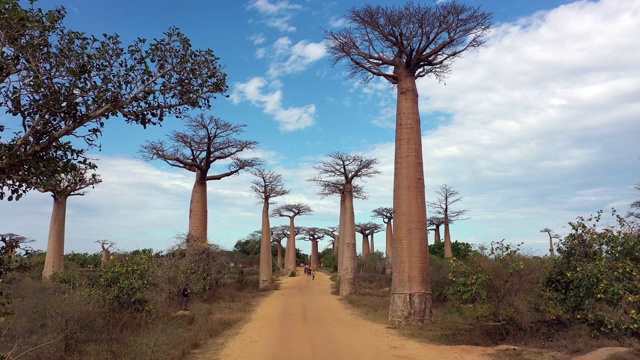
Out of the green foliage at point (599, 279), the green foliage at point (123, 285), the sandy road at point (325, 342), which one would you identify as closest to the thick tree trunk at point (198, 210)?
the sandy road at point (325, 342)

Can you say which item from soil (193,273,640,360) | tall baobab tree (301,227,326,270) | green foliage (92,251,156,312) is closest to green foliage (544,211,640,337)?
soil (193,273,640,360)

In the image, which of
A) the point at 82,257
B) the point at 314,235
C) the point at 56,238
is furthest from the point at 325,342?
the point at 314,235

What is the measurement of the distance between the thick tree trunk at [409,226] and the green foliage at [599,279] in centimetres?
291

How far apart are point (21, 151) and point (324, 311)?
1047 centimetres

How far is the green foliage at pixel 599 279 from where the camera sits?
6098mm

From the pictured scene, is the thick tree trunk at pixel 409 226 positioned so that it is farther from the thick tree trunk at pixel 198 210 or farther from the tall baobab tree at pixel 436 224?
the tall baobab tree at pixel 436 224

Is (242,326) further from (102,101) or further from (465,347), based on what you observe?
(102,101)

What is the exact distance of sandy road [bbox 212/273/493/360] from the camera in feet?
21.4

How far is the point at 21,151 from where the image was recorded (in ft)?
9.16

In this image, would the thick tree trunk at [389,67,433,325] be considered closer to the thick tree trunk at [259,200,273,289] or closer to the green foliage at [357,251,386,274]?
the thick tree trunk at [259,200,273,289]

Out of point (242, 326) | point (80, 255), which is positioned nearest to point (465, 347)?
point (242, 326)

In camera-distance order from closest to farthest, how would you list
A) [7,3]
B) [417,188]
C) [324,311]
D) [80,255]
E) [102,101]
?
[7,3], [102,101], [417,188], [324,311], [80,255]

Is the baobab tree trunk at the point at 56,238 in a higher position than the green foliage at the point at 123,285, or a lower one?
higher

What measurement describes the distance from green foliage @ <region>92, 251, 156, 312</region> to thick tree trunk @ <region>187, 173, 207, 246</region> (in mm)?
6250
